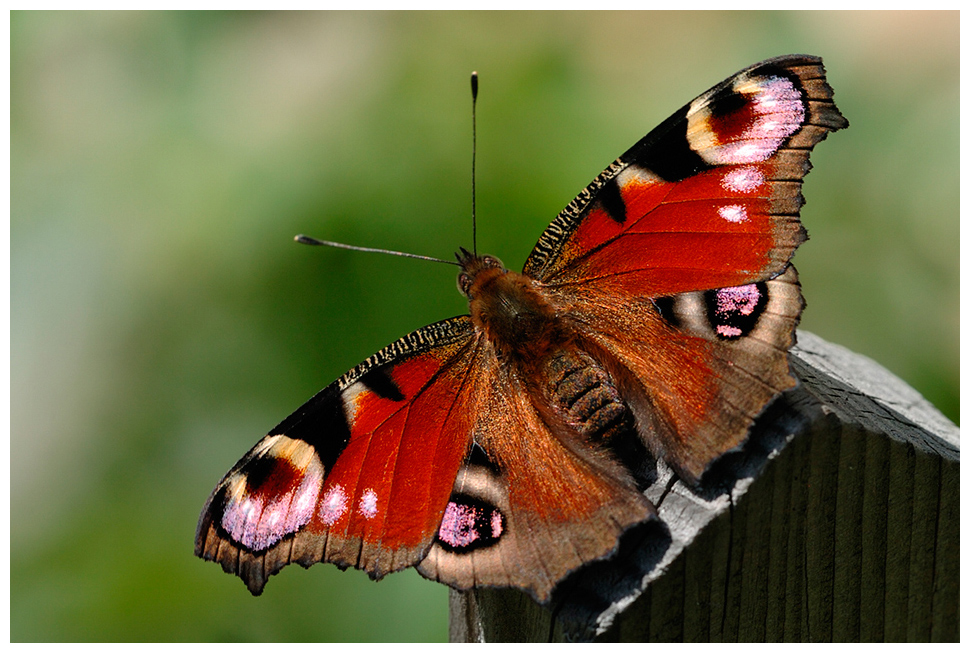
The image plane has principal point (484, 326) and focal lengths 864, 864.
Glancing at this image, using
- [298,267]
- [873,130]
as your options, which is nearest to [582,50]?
[873,130]

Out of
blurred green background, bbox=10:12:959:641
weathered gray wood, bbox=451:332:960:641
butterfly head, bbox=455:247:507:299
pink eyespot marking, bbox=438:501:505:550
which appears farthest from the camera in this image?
blurred green background, bbox=10:12:959:641

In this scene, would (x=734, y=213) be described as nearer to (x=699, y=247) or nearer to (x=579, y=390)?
(x=699, y=247)

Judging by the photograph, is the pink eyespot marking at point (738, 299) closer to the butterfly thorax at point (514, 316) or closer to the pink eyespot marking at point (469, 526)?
the butterfly thorax at point (514, 316)

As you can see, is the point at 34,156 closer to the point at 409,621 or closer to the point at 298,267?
the point at 298,267

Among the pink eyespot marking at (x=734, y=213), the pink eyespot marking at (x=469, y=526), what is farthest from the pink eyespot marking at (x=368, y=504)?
the pink eyespot marking at (x=734, y=213)

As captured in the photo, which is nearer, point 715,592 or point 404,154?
point 715,592

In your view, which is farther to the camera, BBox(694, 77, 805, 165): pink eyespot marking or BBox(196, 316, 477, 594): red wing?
BBox(694, 77, 805, 165): pink eyespot marking

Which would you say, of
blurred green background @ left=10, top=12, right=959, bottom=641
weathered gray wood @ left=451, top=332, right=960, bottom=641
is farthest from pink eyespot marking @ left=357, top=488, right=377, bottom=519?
blurred green background @ left=10, top=12, right=959, bottom=641

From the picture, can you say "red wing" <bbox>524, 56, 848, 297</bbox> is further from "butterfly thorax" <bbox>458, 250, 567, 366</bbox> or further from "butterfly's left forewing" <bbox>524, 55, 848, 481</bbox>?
"butterfly thorax" <bbox>458, 250, 567, 366</bbox>
